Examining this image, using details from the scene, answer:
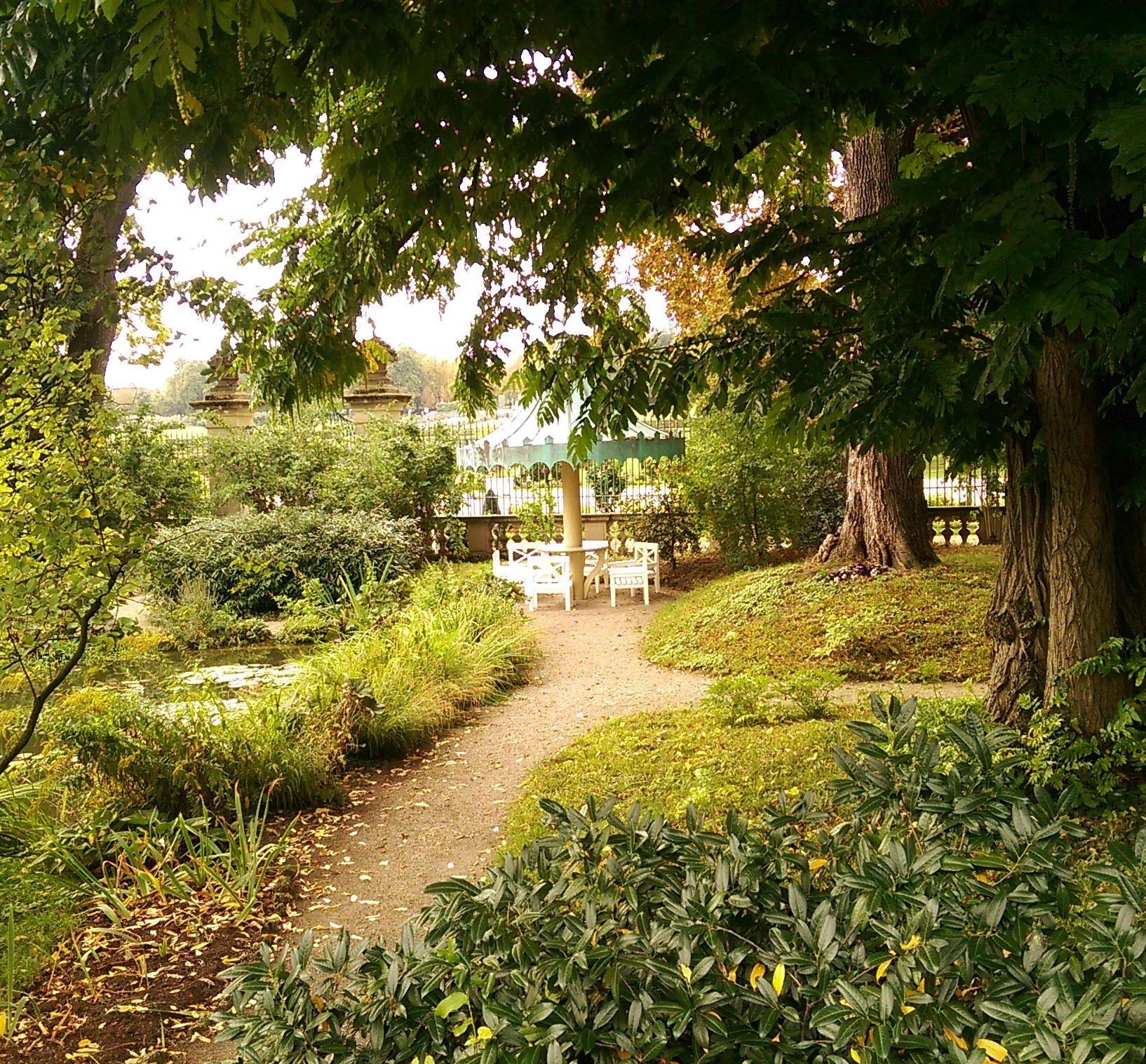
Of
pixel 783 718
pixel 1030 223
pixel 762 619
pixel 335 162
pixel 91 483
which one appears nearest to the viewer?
pixel 1030 223

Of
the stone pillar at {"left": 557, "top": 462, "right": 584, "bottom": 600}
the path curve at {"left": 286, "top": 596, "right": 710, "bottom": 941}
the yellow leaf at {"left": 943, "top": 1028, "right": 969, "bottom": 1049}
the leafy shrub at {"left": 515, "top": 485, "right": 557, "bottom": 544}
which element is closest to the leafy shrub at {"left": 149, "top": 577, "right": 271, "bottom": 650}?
the path curve at {"left": 286, "top": 596, "right": 710, "bottom": 941}

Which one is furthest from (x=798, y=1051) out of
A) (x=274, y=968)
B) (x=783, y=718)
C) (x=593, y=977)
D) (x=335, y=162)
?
(x=783, y=718)

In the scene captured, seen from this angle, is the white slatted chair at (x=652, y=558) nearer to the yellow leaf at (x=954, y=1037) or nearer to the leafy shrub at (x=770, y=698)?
the leafy shrub at (x=770, y=698)

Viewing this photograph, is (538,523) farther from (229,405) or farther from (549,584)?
(229,405)

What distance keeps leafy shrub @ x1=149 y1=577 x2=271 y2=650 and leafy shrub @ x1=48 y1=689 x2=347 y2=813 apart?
5074 mm

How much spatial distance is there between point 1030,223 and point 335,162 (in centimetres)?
232

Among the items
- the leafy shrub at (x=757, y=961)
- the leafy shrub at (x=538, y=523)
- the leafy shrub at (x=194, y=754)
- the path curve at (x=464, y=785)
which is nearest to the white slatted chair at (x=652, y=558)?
the leafy shrub at (x=538, y=523)

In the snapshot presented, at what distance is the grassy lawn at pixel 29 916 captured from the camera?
381 centimetres

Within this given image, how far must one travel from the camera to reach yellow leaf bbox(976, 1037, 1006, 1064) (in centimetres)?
178

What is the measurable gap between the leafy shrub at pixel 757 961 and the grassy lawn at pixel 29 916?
2049 millimetres

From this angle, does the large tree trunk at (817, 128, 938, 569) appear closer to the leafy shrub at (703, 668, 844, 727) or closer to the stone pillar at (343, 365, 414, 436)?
the leafy shrub at (703, 668, 844, 727)

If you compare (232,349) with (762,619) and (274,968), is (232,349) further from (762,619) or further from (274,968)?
(762,619)

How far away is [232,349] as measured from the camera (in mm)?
4176

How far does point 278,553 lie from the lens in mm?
13172
